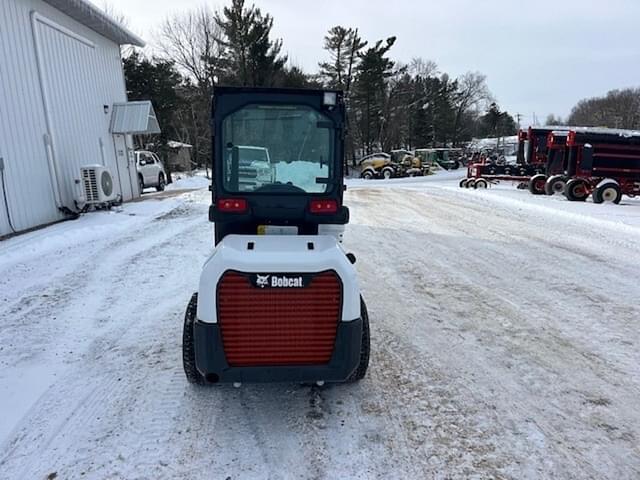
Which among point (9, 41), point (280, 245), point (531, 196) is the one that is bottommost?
point (531, 196)

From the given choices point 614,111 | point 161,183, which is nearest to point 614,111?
point 614,111

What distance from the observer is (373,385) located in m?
3.42

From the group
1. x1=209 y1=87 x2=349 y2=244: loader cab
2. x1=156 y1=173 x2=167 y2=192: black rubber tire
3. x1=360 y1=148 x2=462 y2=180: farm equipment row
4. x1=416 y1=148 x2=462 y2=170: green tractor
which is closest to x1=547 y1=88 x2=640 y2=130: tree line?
x1=416 y1=148 x2=462 y2=170: green tractor

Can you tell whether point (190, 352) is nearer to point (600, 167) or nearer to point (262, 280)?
point (262, 280)

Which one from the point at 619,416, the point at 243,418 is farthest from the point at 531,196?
the point at 243,418

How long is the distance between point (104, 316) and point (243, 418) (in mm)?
2627

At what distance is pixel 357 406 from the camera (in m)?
3.14

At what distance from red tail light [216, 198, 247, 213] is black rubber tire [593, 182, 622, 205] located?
1443 cm

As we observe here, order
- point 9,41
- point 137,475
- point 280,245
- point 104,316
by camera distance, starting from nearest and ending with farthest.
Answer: point 137,475 → point 280,245 → point 104,316 → point 9,41

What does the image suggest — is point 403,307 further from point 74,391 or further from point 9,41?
point 9,41

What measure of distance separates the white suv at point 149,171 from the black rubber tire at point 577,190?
17.0m

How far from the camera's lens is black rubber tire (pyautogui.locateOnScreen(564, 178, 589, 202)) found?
49.4ft

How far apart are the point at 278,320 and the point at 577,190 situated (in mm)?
15461

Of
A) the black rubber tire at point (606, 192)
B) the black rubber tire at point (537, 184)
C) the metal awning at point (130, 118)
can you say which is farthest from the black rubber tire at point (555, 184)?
the metal awning at point (130, 118)
